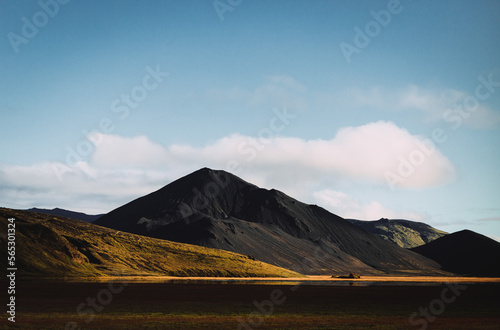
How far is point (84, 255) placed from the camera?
15512 cm

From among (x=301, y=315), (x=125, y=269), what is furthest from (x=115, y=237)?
(x=301, y=315)

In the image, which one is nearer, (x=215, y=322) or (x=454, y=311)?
(x=215, y=322)

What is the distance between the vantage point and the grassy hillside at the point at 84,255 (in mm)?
129500

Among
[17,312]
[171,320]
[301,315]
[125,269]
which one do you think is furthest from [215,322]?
[125,269]

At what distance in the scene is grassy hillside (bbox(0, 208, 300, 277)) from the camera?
425 ft

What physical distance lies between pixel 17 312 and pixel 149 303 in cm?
1422

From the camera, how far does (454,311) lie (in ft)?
144

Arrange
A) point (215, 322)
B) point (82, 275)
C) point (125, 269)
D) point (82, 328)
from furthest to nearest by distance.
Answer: point (125, 269), point (82, 275), point (215, 322), point (82, 328)

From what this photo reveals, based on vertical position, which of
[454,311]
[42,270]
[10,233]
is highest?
[10,233]

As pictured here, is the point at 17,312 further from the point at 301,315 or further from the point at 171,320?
the point at 301,315

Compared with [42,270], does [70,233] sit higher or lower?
higher

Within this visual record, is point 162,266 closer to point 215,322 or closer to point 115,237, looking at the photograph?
point 115,237

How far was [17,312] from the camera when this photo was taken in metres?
38.6

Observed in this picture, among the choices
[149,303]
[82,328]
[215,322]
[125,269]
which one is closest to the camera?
[82,328]
